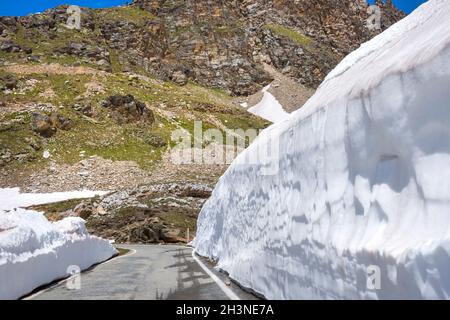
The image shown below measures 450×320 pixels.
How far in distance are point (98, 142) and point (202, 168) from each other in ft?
48.0

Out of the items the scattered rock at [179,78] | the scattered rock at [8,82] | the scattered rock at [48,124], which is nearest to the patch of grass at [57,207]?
the scattered rock at [48,124]

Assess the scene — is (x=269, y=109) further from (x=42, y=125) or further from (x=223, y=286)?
(x=223, y=286)

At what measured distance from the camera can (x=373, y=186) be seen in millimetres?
5203

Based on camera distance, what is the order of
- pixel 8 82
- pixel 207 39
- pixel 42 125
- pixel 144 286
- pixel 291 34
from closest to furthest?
1. pixel 144 286
2. pixel 42 125
3. pixel 8 82
4. pixel 207 39
5. pixel 291 34

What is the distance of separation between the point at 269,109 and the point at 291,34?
114 feet

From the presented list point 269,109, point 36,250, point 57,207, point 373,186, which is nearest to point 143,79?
point 269,109

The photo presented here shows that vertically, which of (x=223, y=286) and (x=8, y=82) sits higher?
(x=8, y=82)

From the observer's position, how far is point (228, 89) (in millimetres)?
111438

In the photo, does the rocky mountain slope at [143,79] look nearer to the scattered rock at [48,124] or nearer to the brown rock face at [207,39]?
the scattered rock at [48,124]

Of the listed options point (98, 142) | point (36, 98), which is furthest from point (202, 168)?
point (36, 98)

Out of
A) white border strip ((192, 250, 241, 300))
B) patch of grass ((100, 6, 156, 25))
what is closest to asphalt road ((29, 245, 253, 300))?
white border strip ((192, 250, 241, 300))

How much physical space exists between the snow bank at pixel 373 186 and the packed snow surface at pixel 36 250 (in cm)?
489
